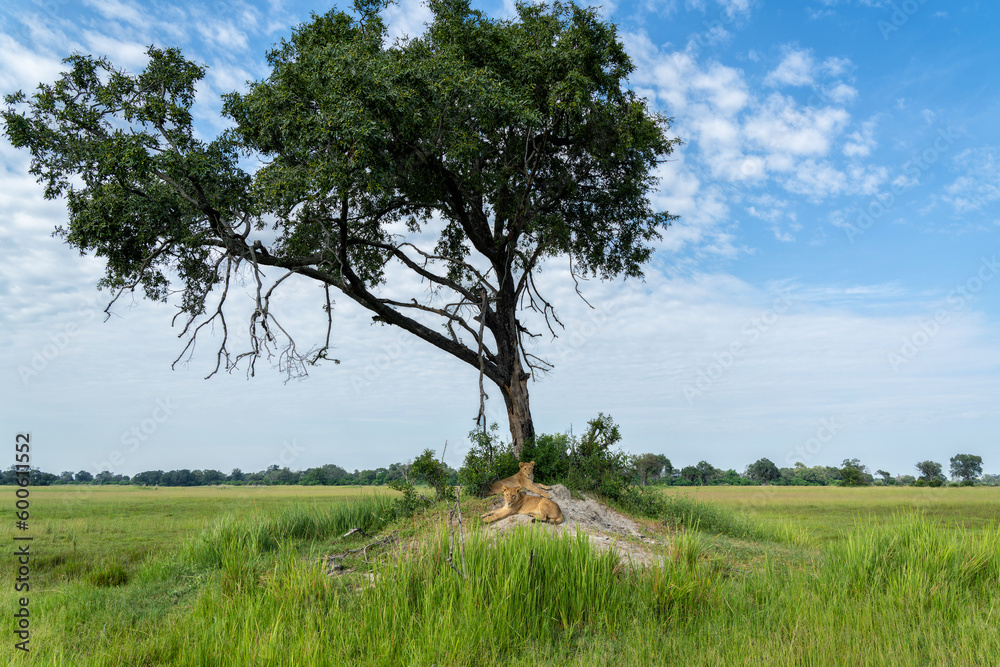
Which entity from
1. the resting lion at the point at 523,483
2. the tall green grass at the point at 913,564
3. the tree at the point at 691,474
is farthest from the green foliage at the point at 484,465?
the tree at the point at 691,474

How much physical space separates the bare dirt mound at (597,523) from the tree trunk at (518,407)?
2.73 meters

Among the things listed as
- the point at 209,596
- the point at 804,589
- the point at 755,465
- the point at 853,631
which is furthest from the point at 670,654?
the point at 755,465

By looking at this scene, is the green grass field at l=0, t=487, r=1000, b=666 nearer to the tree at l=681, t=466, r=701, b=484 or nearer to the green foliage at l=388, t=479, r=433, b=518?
the green foliage at l=388, t=479, r=433, b=518

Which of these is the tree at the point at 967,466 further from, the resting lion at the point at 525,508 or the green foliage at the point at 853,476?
the resting lion at the point at 525,508

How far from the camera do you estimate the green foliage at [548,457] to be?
14.8 metres

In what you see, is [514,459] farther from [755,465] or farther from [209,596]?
[755,465]

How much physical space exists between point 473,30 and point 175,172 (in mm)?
7942

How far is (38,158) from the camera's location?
43.2 feet

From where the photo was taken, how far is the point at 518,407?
15961 millimetres

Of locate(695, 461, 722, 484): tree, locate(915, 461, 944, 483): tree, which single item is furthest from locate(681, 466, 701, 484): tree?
locate(915, 461, 944, 483): tree

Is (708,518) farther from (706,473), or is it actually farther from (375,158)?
(706,473)

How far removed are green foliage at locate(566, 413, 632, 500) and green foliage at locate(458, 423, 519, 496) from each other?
161cm

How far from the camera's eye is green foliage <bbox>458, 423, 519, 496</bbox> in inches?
540

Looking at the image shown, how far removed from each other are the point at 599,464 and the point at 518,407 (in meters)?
2.60
